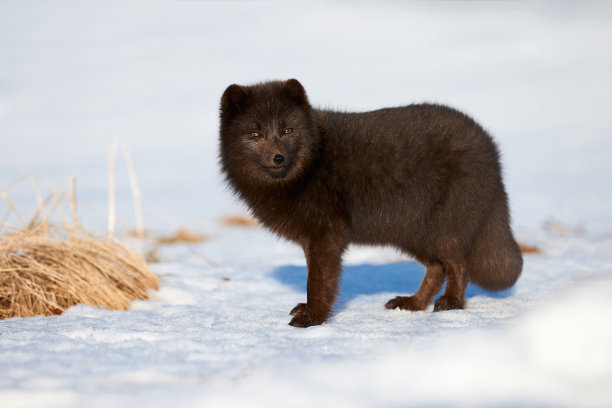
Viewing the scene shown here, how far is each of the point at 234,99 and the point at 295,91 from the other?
48 centimetres

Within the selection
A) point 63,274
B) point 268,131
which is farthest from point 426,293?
point 63,274

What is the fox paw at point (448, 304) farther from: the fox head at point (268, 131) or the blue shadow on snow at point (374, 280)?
the fox head at point (268, 131)

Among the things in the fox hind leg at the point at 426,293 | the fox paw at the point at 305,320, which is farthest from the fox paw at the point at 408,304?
the fox paw at the point at 305,320

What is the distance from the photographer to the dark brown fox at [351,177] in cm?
443

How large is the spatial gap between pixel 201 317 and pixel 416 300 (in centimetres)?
186

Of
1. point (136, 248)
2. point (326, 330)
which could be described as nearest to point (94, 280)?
point (136, 248)

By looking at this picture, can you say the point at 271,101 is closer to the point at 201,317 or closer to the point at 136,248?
the point at 201,317

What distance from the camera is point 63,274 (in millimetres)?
5000

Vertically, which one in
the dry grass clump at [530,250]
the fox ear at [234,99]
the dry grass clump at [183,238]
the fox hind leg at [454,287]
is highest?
the fox ear at [234,99]

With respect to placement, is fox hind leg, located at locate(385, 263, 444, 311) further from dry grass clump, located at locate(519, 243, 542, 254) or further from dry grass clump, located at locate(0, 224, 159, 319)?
dry grass clump, located at locate(519, 243, 542, 254)

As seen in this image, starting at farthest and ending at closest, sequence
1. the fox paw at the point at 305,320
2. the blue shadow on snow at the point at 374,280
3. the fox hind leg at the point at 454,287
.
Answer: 1. the blue shadow on snow at the point at 374,280
2. the fox hind leg at the point at 454,287
3. the fox paw at the point at 305,320

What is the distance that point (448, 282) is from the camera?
4953 mm

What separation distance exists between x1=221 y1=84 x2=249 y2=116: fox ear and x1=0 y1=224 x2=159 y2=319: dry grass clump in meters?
1.88

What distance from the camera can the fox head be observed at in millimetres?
4398
